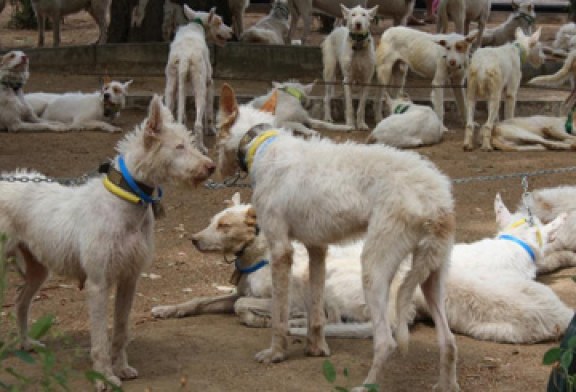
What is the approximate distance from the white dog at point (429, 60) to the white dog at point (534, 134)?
114 cm

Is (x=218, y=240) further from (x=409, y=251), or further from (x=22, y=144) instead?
(x=22, y=144)

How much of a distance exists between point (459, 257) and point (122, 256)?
2.84 metres

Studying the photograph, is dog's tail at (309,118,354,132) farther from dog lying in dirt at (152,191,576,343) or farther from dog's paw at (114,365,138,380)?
dog's paw at (114,365,138,380)

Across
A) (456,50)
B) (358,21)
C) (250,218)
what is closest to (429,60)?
(456,50)

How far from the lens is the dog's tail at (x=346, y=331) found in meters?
6.89

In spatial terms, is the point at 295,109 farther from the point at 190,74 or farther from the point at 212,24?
the point at 212,24

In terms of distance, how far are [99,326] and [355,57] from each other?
31.2 feet

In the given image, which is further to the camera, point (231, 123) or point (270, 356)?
point (231, 123)

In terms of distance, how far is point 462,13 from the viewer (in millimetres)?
18453

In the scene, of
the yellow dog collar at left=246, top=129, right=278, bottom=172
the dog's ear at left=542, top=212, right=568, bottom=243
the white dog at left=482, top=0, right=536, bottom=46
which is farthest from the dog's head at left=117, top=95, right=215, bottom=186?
the white dog at left=482, top=0, right=536, bottom=46

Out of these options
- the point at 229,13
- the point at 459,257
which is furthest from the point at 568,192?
the point at 229,13

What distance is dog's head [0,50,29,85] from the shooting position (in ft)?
46.3

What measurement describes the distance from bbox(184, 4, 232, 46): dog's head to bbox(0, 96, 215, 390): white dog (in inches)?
326

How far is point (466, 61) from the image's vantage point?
47.9 ft
